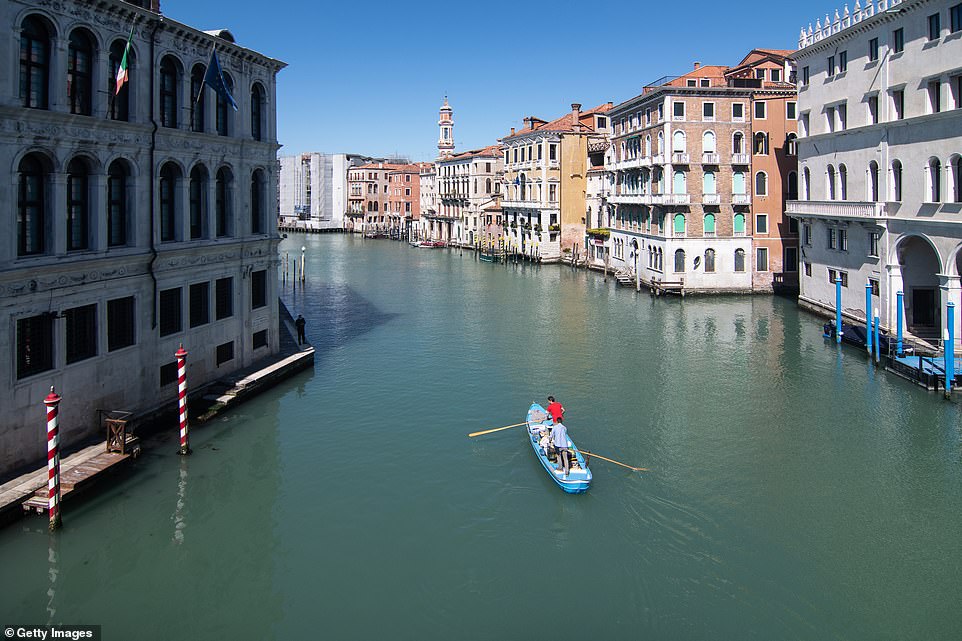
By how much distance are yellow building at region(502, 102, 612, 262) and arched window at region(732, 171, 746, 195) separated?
63.6 ft

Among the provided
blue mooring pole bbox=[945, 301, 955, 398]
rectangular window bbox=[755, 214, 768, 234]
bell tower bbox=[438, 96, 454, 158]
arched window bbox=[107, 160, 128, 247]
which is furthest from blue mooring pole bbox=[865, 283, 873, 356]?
bell tower bbox=[438, 96, 454, 158]

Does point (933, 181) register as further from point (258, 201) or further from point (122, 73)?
point (122, 73)

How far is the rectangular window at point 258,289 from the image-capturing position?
835 inches

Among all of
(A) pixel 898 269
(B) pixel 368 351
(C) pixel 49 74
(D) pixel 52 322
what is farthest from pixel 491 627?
(A) pixel 898 269

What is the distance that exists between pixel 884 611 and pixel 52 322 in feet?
45.6

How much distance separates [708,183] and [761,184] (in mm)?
2864

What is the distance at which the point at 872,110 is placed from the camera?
2722 centimetres

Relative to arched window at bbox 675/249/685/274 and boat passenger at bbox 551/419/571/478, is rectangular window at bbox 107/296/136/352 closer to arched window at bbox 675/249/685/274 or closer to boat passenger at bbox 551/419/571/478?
boat passenger at bbox 551/419/571/478

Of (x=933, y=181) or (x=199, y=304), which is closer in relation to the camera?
(x=199, y=304)

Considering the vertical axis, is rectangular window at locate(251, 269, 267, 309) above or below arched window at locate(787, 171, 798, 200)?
below

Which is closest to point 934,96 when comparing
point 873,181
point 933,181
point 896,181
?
point 933,181

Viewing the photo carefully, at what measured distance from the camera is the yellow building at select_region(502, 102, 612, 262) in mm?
60750

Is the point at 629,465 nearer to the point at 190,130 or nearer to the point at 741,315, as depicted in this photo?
the point at 190,130

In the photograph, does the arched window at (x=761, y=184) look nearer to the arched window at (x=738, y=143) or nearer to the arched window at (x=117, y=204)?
the arched window at (x=738, y=143)
